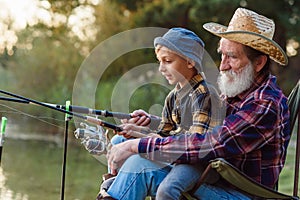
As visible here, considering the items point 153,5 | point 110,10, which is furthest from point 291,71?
point 110,10

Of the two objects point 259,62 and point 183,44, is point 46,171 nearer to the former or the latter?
point 183,44

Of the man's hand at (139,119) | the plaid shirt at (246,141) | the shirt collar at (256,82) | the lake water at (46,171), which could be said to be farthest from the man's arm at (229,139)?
the lake water at (46,171)

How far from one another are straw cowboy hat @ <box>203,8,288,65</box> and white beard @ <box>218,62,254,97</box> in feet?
0.30

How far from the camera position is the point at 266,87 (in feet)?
8.09

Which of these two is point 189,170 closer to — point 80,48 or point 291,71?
point 291,71

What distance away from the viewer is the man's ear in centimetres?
256

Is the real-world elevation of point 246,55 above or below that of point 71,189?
above

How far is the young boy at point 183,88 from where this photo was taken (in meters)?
2.50

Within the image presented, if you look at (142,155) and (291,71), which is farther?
(291,71)

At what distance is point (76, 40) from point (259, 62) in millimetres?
12440

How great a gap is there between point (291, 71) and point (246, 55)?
11.2 m

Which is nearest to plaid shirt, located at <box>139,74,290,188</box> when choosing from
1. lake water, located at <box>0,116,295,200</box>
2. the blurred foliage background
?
lake water, located at <box>0,116,295,200</box>

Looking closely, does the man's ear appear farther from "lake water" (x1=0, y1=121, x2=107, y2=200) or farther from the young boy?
"lake water" (x1=0, y1=121, x2=107, y2=200)

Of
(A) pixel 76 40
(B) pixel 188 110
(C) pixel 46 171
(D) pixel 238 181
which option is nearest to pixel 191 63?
(B) pixel 188 110
